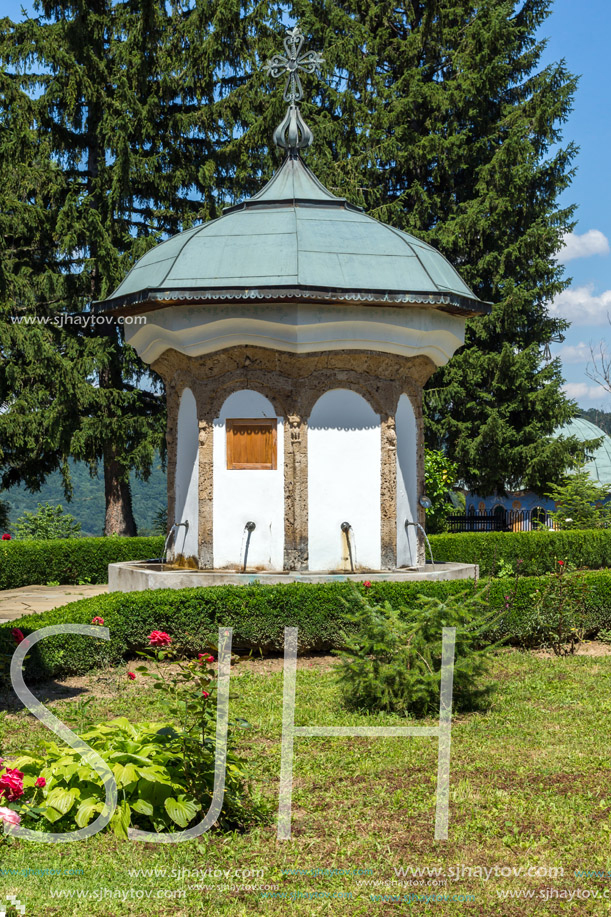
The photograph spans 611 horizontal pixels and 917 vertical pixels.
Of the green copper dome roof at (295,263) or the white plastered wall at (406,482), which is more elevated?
the green copper dome roof at (295,263)

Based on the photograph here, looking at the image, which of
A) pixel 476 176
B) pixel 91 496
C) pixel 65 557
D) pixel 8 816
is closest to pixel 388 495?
pixel 65 557

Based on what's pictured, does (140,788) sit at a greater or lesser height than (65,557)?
lesser

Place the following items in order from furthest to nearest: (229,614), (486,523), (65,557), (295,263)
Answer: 1. (486,523)
2. (65,557)
3. (295,263)
4. (229,614)

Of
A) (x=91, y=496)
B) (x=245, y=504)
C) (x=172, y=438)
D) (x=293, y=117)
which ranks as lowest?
(x=245, y=504)

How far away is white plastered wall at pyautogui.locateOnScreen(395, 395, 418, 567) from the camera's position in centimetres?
1414

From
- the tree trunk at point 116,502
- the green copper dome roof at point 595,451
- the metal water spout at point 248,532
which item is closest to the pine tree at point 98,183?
the tree trunk at point 116,502

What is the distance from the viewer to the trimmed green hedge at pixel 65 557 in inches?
737

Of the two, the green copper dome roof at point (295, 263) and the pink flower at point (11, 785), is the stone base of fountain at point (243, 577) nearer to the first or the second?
the green copper dome roof at point (295, 263)

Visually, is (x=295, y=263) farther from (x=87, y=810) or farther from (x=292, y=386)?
(x=87, y=810)

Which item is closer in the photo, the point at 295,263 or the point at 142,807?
the point at 142,807

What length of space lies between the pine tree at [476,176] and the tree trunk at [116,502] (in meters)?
9.05

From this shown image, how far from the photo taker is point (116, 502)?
2456 cm

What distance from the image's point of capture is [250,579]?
41.4ft

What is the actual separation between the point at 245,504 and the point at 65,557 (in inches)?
278
